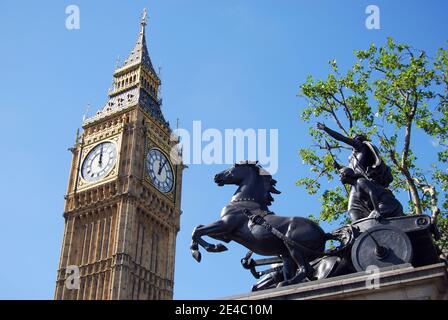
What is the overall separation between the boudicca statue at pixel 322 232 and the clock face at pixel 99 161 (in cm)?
5053

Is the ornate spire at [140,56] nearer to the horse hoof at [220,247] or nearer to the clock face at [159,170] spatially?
the clock face at [159,170]

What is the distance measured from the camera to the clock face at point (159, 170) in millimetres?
61250

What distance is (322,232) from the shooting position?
32.6ft

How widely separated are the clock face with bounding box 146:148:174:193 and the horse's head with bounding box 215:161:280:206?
49.8m

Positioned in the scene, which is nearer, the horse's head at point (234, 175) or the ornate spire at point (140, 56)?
the horse's head at point (234, 175)

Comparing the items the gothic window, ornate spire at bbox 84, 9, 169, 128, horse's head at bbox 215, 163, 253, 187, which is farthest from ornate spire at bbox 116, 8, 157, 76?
horse's head at bbox 215, 163, 253, 187

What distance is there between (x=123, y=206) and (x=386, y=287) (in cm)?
5091

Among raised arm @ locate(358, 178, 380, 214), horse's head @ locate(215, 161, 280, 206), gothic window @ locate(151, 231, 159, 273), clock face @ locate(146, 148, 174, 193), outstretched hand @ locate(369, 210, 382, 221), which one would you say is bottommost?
outstretched hand @ locate(369, 210, 382, 221)

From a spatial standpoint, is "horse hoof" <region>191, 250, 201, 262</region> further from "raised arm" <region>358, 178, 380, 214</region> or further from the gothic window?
the gothic window

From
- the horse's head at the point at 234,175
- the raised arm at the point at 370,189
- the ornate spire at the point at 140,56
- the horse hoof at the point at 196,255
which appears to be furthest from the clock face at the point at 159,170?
the raised arm at the point at 370,189

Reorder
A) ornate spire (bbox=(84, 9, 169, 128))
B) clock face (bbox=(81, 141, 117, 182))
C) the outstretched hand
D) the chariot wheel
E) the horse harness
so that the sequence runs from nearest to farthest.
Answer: the chariot wheel < the outstretched hand < the horse harness < clock face (bbox=(81, 141, 117, 182)) < ornate spire (bbox=(84, 9, 169, 128))

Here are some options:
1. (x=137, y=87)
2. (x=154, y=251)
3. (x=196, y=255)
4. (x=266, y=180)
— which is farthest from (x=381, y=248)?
(x=137, y=87)

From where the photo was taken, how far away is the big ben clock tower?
5684 cm
